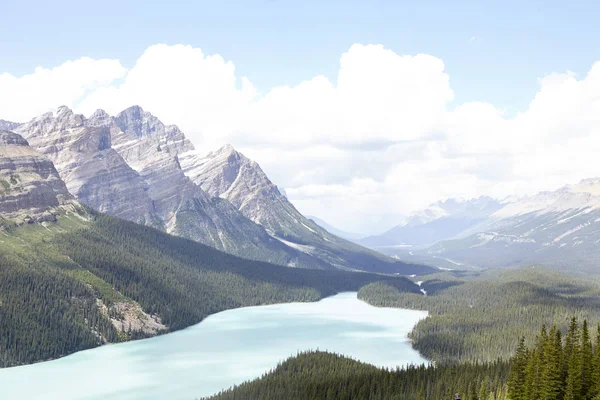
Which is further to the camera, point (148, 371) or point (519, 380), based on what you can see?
point (148, 371)

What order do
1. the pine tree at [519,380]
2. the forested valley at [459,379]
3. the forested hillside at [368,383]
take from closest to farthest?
the forested valley at [459,379] < the pine tree at [519,380] < the forested hillside at [368,383]

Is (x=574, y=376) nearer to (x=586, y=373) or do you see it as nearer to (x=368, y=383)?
(x=586, y=373)

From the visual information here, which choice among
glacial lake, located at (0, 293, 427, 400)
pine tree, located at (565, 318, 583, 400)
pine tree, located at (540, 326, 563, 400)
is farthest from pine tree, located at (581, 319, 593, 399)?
glacial lake, located at (0, 293, 427, 400)

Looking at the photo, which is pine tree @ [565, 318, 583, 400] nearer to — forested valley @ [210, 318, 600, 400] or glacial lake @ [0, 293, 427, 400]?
forested valley @ [210, 318, 600, 400]

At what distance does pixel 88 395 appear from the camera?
454ft

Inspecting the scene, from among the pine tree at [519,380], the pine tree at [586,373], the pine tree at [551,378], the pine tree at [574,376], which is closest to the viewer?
the pine tree at [574,376]

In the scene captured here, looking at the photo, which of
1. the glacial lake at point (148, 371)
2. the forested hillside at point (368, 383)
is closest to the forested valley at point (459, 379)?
the forested hillside at point (368, 383)

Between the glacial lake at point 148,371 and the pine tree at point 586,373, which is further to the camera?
the glacial lake at point 148,371

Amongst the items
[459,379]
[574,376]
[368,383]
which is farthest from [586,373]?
[368,383]

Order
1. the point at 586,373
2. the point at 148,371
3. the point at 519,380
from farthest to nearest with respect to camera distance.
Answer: the point at 148,371 < the point at 519,380 < the point at 586,373

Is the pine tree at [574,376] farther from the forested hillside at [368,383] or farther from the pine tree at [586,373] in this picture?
the forested hillside at [368,383]

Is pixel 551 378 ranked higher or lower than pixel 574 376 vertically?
lower

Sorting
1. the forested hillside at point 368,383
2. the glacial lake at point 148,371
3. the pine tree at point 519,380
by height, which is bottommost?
the glacial lake at point 148,371

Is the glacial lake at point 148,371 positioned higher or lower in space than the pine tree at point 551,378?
lower
